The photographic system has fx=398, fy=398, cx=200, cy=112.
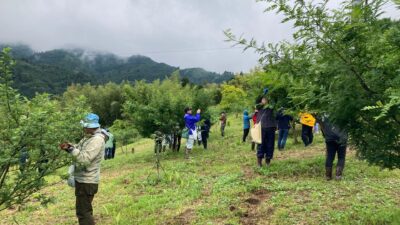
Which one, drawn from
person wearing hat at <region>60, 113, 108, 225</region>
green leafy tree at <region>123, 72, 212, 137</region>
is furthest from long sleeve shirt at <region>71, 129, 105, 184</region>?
green leafy tree at <region>123, 72, 212, 137</region>

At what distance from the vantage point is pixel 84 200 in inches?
203

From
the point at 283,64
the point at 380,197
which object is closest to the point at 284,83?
the point at 283,64

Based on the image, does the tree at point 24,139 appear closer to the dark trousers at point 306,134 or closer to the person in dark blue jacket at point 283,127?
the person in dark blue jacket at point 283,127

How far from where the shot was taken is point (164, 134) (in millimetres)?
13516

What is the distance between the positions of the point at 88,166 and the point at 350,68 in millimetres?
3503

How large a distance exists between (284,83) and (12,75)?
2399 mm

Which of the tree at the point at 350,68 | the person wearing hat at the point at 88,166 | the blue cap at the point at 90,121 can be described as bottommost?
the person wearing hat at the point at 88,166

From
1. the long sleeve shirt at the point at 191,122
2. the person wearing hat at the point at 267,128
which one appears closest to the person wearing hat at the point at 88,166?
the person wearing hat at the point at 267,128

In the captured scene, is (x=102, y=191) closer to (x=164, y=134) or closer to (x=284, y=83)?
(x=164, y=134)

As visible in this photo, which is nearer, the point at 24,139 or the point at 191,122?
the point at 24,139

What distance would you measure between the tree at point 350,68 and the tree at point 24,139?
2036mm

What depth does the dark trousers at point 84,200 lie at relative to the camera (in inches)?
200

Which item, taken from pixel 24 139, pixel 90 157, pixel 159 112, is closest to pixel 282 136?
pixel 159 112

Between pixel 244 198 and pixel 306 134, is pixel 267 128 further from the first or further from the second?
pixel 306 134
